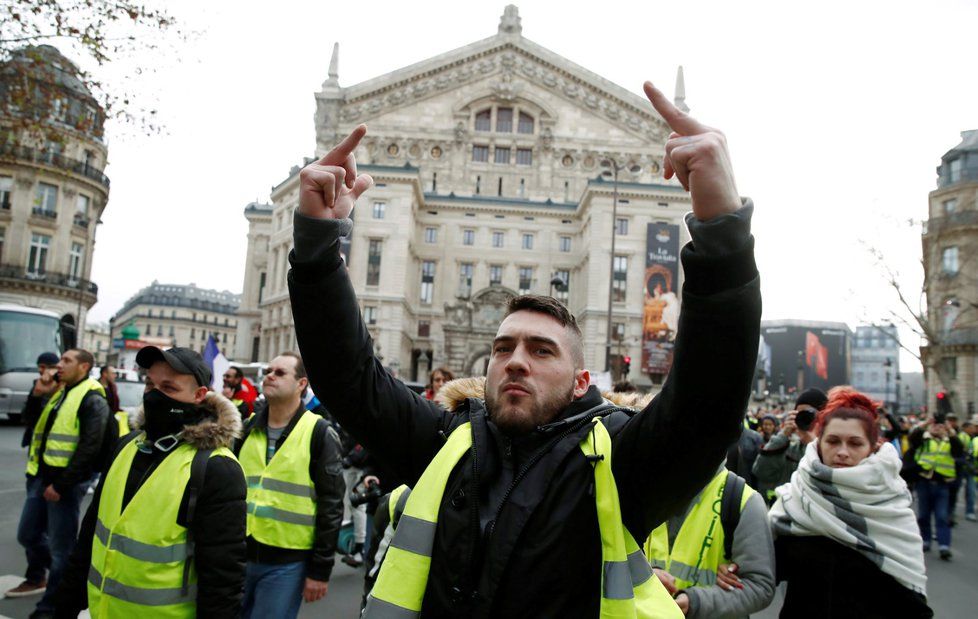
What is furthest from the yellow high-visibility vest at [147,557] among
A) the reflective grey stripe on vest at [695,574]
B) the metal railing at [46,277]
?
the metal railing at [46,277]

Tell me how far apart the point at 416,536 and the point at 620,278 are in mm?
48244

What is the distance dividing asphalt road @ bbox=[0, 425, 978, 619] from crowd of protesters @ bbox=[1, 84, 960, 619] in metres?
0.70

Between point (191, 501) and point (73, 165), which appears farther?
point (73, 165)

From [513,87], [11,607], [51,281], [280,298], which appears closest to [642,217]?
[513,87]

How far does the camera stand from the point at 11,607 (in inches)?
220

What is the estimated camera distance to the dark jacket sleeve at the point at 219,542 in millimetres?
3232

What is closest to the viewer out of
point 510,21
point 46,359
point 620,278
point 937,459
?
point 46,359

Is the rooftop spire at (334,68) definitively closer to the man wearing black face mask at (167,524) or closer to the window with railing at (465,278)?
the window with railing at (465,278)

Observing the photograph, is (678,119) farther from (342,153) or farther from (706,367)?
(342,153)

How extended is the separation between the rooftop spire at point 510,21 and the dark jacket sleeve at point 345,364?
58.4 metres

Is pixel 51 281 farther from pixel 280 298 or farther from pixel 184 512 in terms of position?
pixel 184 512

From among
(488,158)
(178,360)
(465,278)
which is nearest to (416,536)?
(178,360)

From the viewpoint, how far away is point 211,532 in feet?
10.7

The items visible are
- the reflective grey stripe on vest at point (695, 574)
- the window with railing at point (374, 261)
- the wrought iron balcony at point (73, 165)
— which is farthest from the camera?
the window with railing at point (374, 261)
